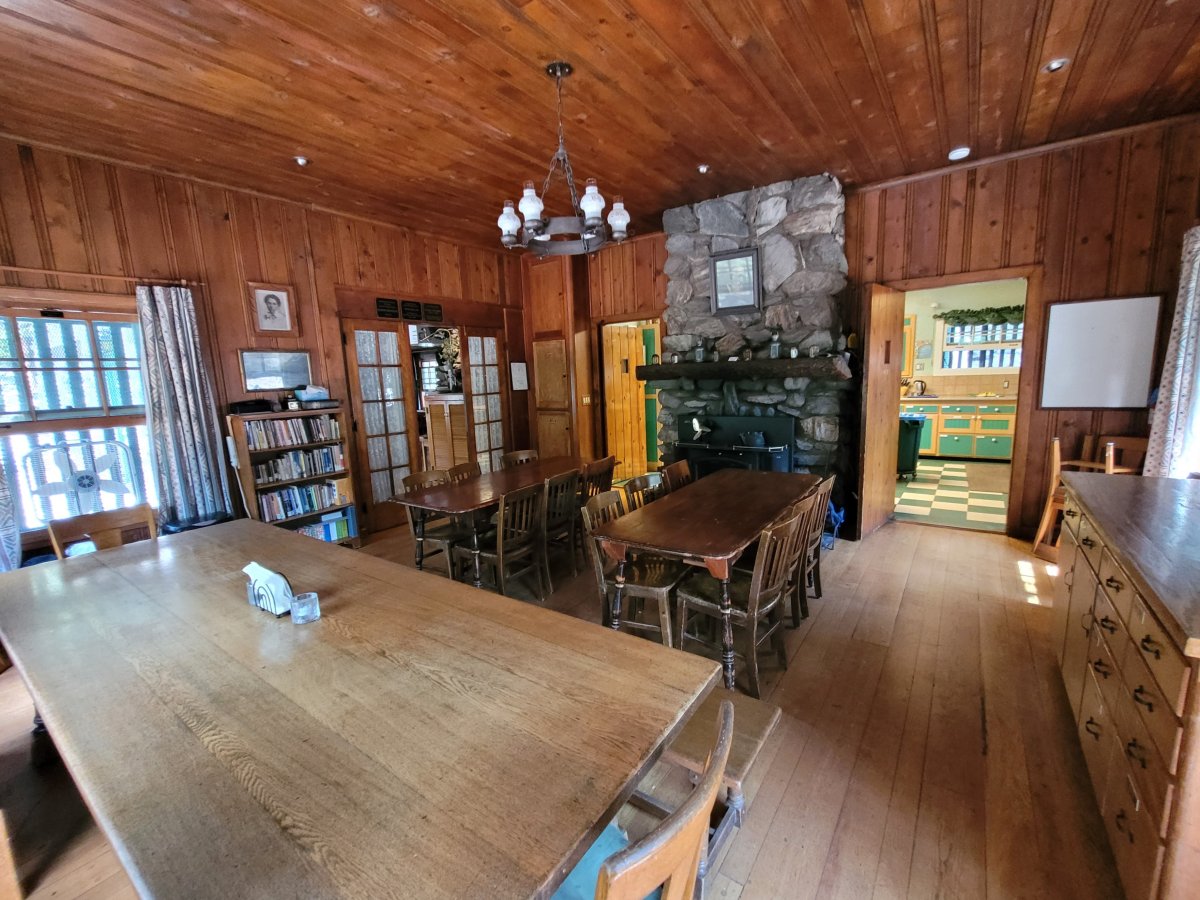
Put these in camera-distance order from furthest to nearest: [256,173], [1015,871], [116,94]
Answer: [256,173], [116,94], [1015,871]

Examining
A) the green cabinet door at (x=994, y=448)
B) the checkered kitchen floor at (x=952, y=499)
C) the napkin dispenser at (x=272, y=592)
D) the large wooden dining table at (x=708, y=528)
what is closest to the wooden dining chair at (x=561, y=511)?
the large wooden dining table at (x=708, y=528)

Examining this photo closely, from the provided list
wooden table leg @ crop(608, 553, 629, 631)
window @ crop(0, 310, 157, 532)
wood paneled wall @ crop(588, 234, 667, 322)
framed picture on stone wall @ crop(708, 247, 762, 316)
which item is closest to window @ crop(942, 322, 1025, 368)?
framed picture on stone wall @ crop(708, 247, 762, 316)

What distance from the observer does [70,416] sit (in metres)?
3.28

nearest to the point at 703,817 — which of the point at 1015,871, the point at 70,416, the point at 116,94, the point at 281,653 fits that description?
the point at 281,653

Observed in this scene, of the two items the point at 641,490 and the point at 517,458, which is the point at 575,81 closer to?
the point at 641,490

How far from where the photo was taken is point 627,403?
7004mm

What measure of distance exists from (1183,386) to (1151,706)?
116 inches

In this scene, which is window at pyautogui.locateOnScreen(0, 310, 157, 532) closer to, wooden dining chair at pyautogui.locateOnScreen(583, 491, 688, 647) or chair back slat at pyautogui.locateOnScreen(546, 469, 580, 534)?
chair back slat at pyautogui.locateOnScreen(546, 469, 580, 534)

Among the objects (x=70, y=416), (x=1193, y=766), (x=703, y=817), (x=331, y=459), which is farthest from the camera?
(x=331, y=459)

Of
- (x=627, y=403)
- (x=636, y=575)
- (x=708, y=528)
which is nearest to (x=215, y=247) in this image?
(x=636, y=575)

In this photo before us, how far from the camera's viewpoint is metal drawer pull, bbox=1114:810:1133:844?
4.19ft

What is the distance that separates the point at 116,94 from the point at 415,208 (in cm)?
205

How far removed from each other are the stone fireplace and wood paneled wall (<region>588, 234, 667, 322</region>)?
51 cm

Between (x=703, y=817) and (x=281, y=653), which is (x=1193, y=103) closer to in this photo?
(x=703, y=817)
